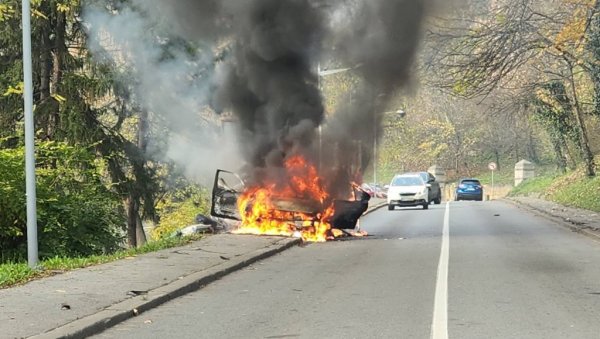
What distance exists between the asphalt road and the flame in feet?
5.59

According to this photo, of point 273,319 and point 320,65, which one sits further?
point 320,65

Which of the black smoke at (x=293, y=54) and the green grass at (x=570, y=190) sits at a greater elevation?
the black smoke at (x=293, y=54)

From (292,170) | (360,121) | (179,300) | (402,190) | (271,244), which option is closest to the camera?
(179,300)

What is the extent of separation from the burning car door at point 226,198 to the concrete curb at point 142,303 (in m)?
4.67

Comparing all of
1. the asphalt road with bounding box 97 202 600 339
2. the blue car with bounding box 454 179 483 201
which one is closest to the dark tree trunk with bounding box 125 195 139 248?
the asphalt road with bounding box 97 202 600 339

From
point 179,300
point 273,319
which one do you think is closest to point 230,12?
point 179,300

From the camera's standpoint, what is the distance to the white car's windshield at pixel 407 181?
32781 mm

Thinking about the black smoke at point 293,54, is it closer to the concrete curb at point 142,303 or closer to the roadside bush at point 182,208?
the concrete curb at point 142,303

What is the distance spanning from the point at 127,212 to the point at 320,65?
7.14 m

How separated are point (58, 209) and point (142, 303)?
617cm

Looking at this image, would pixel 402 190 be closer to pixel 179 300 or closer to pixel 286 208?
pixel 286 208

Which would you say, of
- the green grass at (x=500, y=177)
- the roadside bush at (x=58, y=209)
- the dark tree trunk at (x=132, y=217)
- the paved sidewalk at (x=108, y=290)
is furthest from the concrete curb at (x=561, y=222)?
the green grass at (x=500, y=177)

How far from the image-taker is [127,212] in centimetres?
2211

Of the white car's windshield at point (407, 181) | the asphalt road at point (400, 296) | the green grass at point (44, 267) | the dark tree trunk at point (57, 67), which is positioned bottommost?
the asphalt road at point (400, 296)
